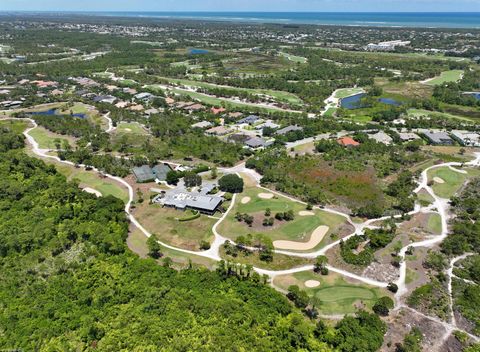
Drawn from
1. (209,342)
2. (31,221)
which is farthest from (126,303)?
(31,221)

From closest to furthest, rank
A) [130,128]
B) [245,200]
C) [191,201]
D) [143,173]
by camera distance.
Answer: [191,201]
[245,200]
[143,173]
[130,128]

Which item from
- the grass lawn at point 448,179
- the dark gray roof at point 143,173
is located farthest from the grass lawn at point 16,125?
the grass lawn at point 448,179

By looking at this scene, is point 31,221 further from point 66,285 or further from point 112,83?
point 112,83

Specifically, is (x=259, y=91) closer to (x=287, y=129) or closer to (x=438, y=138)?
(x=287, y=129)

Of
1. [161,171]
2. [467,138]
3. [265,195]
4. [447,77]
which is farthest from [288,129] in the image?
[447,77]

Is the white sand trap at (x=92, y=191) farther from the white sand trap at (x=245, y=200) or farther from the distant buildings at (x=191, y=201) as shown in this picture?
the white sand trap at (x=245, y=200)
